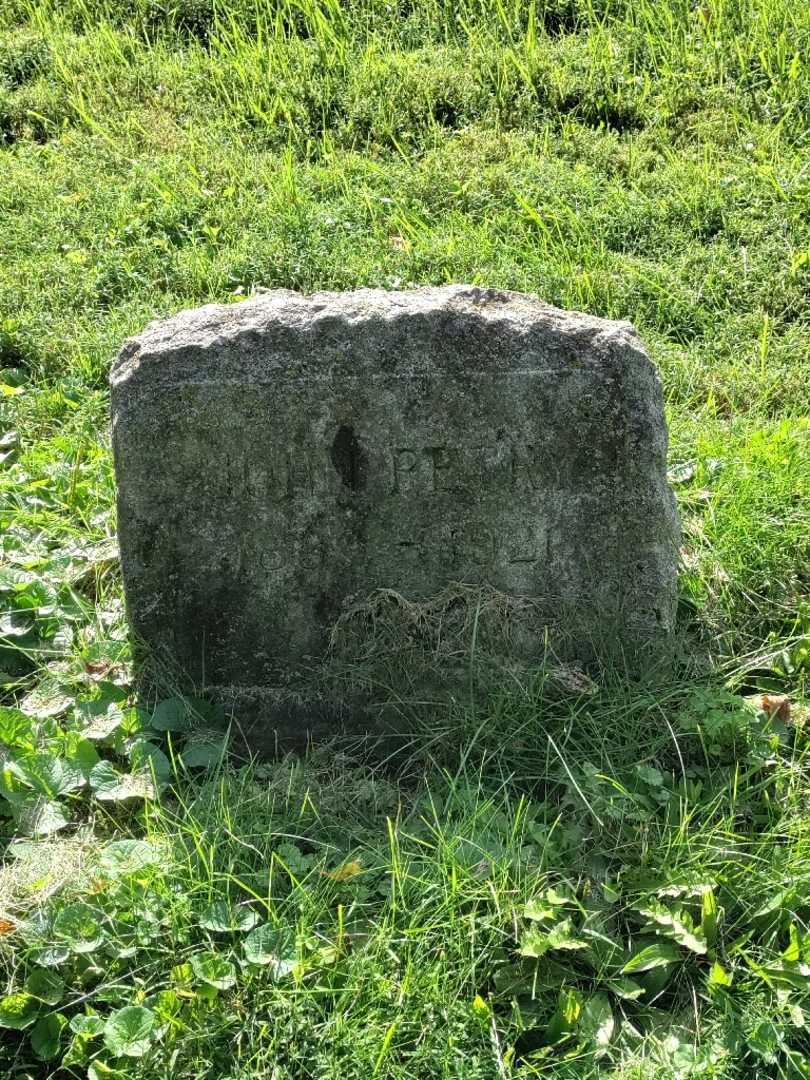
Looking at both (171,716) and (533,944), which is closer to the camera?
(533,944)

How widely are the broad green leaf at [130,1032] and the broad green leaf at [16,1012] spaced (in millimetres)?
188

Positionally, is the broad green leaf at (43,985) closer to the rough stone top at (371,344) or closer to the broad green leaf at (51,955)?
the broad green leaf at (51,955)

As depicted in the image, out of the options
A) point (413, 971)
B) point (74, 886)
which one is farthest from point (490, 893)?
point (74, 886)

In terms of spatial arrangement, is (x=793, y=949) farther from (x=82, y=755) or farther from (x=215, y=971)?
(x=82, y=755)

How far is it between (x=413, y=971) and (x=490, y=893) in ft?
0.82

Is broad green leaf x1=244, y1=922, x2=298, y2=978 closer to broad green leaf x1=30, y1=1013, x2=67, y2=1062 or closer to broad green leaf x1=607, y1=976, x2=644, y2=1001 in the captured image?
broad green leaf x1=30, y1=1013, x2=67, y2=1062

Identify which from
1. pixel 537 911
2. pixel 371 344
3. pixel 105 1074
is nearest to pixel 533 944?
pixel 537 911

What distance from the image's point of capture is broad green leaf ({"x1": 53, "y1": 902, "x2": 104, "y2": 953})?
8.43 feet

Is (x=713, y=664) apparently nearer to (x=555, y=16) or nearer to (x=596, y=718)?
(x=596, y=718)

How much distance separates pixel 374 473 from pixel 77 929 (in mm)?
1281

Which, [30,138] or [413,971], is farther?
[30,138]

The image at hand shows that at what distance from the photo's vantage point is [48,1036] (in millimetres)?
2488

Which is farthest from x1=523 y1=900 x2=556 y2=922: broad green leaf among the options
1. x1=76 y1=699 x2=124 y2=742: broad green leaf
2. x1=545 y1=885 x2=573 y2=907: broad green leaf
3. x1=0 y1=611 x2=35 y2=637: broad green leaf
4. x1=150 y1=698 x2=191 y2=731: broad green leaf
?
x1=0 y1=611 x2=35 y2=637: broad green leaf

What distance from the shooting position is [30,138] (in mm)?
5793
